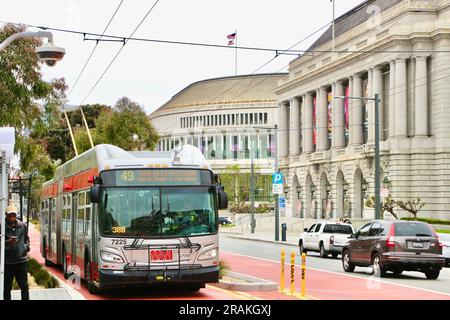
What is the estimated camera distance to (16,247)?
14977mm

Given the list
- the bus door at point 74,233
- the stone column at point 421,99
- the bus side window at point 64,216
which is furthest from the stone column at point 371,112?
the bus door at point 74,233

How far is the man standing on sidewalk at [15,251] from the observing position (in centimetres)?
1490

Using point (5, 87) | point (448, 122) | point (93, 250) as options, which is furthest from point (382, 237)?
point (448, 122)

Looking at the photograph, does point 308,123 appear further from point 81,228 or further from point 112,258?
point 112,258

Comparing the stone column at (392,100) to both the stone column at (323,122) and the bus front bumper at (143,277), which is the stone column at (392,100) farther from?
the bus front bumper at (143,277)

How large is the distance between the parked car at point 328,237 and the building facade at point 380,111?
32.1m

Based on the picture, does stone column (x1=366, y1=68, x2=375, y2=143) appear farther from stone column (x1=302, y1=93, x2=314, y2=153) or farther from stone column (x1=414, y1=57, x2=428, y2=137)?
stone column (x1=302, y1=93, x2=314, y2=153)

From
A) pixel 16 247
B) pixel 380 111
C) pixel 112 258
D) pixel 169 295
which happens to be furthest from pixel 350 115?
pixel 16 247

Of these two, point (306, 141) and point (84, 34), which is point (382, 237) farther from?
point (306, 141)

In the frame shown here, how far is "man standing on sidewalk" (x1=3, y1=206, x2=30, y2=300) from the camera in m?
14.9

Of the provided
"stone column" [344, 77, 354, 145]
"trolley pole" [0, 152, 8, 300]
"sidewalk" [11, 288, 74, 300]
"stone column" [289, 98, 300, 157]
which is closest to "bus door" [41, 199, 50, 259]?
"sidewalk" [11, 288, 74, 300]

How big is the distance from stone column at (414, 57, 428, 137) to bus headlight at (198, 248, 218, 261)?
61031 millimetres
